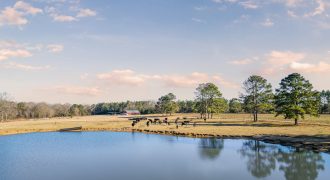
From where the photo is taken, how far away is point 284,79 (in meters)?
78.6

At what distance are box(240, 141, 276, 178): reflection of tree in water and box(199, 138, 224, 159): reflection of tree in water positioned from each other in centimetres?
354

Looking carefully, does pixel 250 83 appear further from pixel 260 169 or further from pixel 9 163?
pixel 9 163

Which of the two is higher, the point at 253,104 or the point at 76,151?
the point at 253,104

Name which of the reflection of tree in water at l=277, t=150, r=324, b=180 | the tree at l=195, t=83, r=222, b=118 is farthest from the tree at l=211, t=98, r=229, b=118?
the reflection of tree in water at l=277, t=150, r=324, b=180

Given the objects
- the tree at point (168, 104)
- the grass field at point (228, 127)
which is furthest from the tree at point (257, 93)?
the tree at point (168, 104)

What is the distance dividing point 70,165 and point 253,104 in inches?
2489

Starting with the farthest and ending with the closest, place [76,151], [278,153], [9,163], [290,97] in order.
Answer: [290,97], [76,151], [278,153], [9,163]

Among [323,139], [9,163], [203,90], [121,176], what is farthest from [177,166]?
[203,90]

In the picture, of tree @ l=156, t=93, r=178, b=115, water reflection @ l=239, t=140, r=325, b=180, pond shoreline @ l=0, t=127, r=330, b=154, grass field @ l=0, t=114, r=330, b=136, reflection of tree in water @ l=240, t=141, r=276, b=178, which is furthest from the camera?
tree @ l=156, t=93, r=178, b=115

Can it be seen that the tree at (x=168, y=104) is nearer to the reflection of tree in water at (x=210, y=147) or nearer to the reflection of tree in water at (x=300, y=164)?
the reflection of tree in water at (x=210, y=147)

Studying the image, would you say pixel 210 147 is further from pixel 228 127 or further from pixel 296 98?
pixel 296 98

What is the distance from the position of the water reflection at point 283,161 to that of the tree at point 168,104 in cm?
10962

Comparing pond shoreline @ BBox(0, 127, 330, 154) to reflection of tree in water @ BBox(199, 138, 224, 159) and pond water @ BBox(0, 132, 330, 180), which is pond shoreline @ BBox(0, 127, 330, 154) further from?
reflection of tree in water @ BBox(199, 138, 224, 159)

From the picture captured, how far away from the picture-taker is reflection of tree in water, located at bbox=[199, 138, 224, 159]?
4339 centimetres
